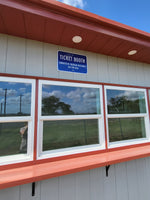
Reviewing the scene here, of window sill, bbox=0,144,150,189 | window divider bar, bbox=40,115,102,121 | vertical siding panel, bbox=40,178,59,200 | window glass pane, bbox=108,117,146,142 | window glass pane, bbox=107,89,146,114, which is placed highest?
window glass pane, bbox=107,89,146,114

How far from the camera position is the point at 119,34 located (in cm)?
133

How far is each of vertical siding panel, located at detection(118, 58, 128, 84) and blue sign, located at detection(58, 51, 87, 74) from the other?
0.68 metres

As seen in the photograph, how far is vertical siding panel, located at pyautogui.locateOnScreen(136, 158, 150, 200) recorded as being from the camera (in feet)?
5.45

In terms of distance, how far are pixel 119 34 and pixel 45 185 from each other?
2.01 meters

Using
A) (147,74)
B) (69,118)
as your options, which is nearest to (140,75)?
(147,74)

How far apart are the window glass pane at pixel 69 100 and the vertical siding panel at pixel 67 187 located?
79 cm

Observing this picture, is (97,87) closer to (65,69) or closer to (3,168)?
(65,69)

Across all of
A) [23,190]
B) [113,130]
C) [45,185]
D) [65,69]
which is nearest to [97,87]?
[65,69]

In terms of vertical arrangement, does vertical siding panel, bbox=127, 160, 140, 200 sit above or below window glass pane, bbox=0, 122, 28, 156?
below

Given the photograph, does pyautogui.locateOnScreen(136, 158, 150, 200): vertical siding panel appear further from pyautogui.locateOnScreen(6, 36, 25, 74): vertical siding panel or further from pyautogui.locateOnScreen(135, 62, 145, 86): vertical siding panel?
pyautogui.locateOnScreen(6, 36, 25, 74): vertical siding panel

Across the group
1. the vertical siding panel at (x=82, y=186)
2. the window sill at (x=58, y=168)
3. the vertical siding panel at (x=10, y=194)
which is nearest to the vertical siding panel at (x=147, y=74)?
the window sill at (x=58, y=168)

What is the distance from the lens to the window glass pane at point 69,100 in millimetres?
1359

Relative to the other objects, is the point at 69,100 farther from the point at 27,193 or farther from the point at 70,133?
the point at 27,193

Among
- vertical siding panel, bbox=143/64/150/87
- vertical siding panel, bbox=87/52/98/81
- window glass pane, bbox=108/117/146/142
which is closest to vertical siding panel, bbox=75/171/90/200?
window glass pane, bbox=108/117/146/142
